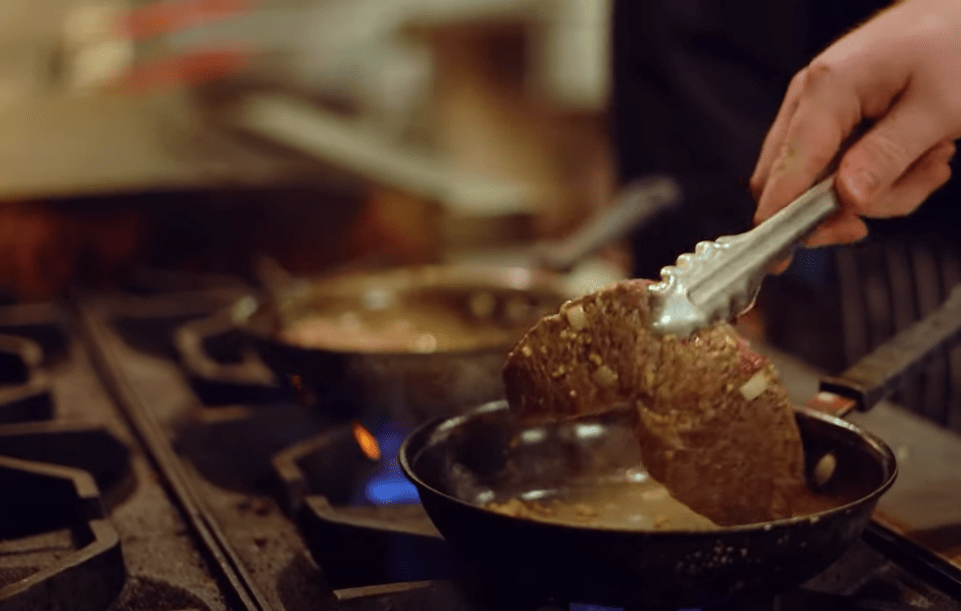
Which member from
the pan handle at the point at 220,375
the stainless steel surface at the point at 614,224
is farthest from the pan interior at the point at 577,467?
the stainless steel surface at the point at 614,224

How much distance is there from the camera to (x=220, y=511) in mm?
1474

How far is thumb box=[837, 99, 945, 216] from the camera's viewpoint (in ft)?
4.23

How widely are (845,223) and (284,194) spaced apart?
201cm

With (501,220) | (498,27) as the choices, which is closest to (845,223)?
(501,220)

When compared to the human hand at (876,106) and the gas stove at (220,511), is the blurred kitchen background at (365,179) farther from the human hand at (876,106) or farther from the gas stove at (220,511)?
the human hand at (876,106)

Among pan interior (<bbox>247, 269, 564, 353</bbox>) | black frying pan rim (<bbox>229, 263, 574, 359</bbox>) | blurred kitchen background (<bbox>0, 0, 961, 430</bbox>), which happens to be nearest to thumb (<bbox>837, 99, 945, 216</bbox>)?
black frying pan rim (<bbox>229, 263, 574, 359</bbox>)

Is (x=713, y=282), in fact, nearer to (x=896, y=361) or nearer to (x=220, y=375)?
(x=896, y=361)

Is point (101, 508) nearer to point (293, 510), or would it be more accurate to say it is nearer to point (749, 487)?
point (293, 510)

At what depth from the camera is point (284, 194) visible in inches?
124

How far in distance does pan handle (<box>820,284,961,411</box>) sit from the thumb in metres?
0.23

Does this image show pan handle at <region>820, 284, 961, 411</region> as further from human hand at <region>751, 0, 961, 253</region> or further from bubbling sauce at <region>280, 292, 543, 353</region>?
bubbling sauce at <region>280, 292, 543, 353</region>

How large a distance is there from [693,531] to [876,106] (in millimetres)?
661

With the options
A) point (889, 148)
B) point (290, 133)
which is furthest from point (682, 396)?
point (290, 133)

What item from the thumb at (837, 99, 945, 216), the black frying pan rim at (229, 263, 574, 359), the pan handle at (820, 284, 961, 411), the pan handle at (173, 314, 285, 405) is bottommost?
the pan handle at (173, 314, 285, 405)
